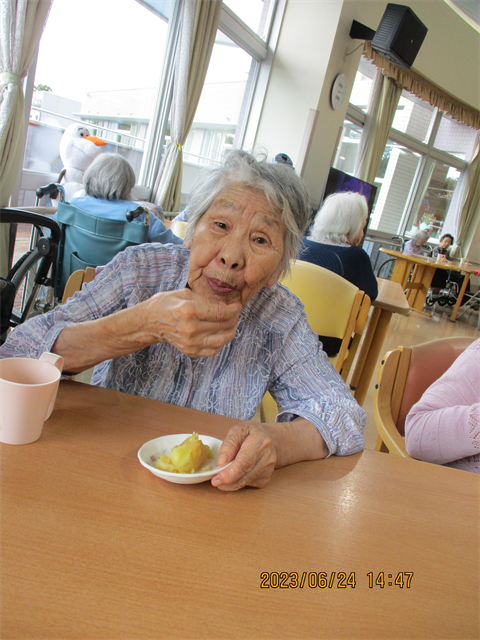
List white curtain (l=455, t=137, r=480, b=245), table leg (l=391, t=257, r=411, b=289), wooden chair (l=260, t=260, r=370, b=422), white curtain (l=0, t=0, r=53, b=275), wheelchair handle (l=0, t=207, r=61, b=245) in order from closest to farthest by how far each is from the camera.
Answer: wheelchair handle (l=0, t=207, r=61, b=245) → wooden chair (l=260, t=260, r=370, b=422) → white curtain (l=0, t=0, r=53, b=275) → table leg (l=391, t=257, r=411, b=289) → white curtain (l=455, t=137, r=480, b=245)

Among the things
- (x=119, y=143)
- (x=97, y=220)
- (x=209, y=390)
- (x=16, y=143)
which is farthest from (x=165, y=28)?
(x=209, y=390)

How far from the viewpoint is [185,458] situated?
67 cm

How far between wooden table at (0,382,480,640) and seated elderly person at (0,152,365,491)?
14cm

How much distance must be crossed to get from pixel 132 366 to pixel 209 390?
189 mm

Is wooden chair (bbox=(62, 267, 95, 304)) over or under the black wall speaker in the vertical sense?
under

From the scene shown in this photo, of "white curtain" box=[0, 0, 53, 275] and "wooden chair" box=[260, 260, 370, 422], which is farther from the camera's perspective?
"white curtain" box=[0, 0, 53, 275]

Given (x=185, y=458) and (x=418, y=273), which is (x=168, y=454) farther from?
Answer: (x=418, y=273)

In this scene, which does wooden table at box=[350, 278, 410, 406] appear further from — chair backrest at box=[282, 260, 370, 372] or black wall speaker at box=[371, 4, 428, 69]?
black wall speaker at box=[371, 4, 428, 69]

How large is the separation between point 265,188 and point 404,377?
782 mm

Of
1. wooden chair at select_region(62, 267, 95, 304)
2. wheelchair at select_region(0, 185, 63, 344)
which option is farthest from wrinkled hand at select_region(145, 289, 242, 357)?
wheelchair at select_region(0, 185, 63, 344)

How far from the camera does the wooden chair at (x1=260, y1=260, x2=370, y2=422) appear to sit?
2.19 m

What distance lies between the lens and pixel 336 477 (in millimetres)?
807

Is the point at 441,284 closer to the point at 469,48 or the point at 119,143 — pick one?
the point at 469,48


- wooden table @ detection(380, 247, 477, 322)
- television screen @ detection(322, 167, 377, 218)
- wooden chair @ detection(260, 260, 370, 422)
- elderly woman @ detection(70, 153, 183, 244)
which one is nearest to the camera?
wooden chair @ detection(260, 260, 370, 422)
